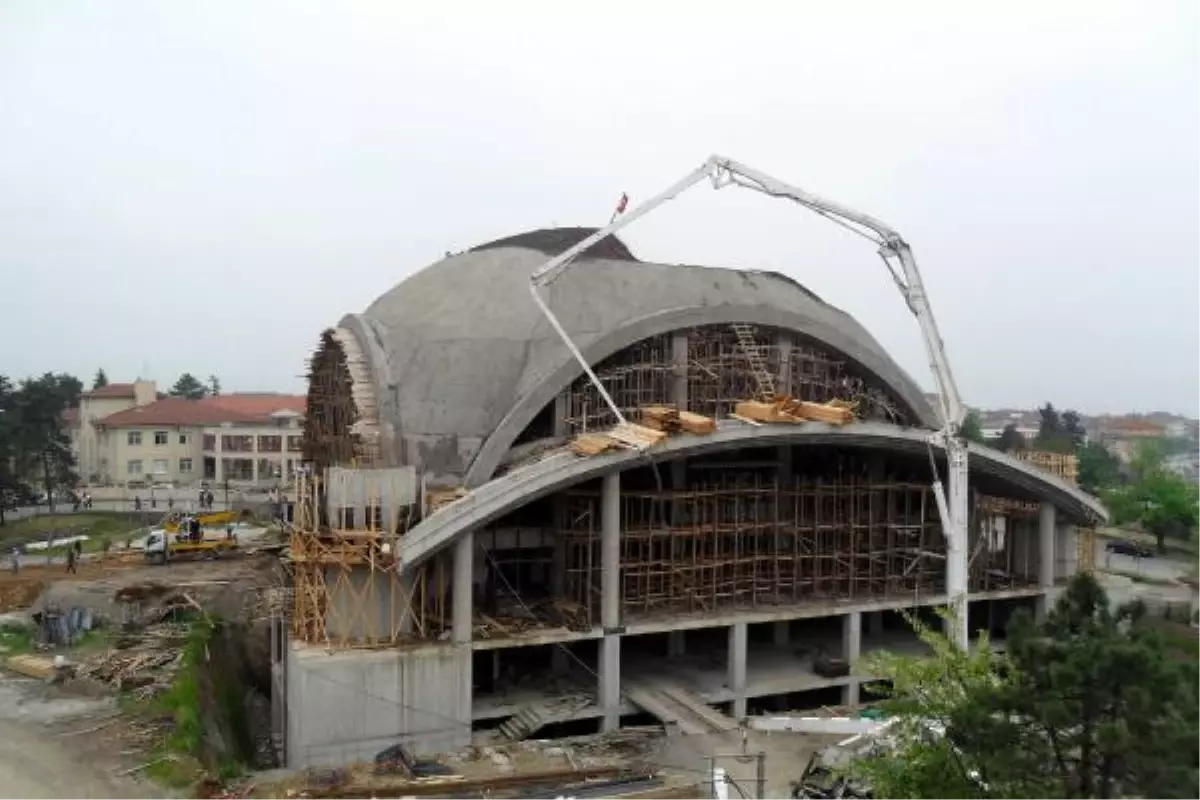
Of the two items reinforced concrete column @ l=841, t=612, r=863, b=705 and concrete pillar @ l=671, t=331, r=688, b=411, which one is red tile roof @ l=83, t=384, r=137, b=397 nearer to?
concrete pillar @ l=671, t=331, r=688, b=411

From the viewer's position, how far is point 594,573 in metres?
24.9

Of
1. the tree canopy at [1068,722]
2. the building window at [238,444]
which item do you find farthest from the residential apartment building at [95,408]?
the tree canopy at [1068,722]

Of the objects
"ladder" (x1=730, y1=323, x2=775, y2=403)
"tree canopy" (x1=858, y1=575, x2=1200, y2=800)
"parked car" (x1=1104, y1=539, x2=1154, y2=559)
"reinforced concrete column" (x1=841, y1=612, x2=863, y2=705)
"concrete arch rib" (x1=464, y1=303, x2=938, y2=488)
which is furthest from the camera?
"parked car" (x1=1104, y1=539, x2=1154, y2=559)

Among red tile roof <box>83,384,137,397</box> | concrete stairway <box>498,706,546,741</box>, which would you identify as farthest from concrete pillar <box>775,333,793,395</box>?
red tile roof <box>83,384,137,397</box>

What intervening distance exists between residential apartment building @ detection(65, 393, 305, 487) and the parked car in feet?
166

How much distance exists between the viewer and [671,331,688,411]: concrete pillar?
2770 cm

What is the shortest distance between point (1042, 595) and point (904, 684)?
66.9 feet

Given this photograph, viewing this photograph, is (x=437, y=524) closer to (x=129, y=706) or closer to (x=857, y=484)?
(x=129, y=706)

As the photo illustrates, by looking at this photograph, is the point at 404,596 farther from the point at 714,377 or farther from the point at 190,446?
the point at 190,446

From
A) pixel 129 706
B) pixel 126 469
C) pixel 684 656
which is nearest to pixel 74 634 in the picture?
pixel 129 706

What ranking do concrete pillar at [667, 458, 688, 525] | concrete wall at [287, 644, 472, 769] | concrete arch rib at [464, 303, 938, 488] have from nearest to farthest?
concrete wall at [287, 644, 472, 769] < concrete arch rib at [464, 303, 938, 488] < concrete pillar at [667, 458, 688, 525]

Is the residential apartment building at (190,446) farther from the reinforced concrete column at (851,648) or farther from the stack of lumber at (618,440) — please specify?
the reinforced concrete column at (851,648)

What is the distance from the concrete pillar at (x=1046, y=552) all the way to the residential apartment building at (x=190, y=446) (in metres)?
47.0

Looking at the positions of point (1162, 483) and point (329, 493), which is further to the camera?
point (1162, 483)
